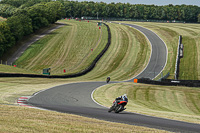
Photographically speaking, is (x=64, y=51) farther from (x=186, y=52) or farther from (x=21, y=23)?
(x=186, y=52)

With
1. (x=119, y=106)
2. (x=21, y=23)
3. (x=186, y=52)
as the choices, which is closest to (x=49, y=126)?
(x=119, y=106)

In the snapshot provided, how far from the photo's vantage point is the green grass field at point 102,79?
44.8ft

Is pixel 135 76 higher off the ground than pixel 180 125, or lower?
lower

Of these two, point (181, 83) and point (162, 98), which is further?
point (181, 83)

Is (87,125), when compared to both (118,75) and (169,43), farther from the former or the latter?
(169,43)

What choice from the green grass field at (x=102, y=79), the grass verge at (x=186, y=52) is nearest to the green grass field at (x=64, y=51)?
the green grass field at (x=102, y=79)

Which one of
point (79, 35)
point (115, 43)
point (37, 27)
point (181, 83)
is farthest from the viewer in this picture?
point (37, 27)

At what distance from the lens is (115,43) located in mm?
88125

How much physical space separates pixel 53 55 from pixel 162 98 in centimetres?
5319

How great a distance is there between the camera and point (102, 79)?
191 feet

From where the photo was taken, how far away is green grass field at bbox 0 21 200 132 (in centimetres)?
1364

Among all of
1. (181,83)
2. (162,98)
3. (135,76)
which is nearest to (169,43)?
(135,76)

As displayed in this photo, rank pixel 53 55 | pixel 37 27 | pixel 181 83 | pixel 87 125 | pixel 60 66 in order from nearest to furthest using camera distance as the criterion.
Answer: pixel 87 125, pixel 181 83, pixel 60 66, pixel 53 55, pixel 37 27

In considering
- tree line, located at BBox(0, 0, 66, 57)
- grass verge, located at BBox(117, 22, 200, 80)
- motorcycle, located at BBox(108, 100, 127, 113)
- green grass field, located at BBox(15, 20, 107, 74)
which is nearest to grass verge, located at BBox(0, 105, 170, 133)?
motorcycle, located at BBox(108, 100, 127, 113)
